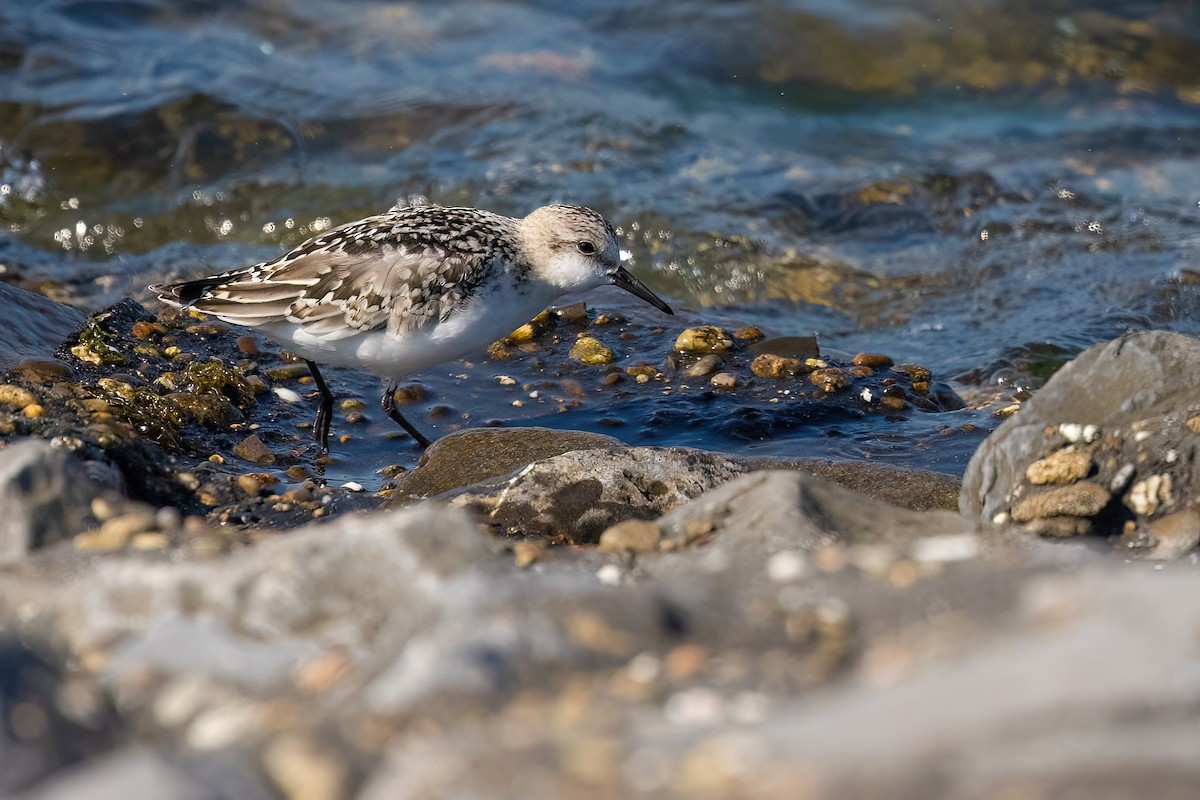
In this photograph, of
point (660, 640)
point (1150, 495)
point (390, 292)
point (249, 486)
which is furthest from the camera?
point (390, 292)

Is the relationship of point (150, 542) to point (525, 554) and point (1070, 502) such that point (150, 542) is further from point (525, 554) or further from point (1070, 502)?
point (1070, 502)

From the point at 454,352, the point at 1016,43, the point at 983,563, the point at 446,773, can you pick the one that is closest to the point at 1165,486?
the point at 983,563

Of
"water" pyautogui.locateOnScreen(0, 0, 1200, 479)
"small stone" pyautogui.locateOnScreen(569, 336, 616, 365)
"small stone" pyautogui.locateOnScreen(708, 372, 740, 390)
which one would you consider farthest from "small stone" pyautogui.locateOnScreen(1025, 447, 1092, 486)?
"small stone" pyautogui.locateOnScreen(569, 336, 616, 365)

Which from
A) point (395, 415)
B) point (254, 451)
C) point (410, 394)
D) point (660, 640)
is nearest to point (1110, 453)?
point (660, 640)

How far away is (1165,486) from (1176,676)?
204 centimetres

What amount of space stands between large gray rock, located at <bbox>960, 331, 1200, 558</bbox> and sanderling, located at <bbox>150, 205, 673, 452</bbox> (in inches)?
94.9

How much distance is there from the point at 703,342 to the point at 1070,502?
3.11m

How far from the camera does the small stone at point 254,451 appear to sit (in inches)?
219

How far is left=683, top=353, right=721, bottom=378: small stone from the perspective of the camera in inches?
257

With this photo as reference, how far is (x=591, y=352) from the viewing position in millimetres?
6836

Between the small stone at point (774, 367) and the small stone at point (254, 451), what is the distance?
249 centimetres

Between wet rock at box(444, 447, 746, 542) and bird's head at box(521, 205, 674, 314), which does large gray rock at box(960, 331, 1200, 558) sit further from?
bird's head at box(521, 205, 674, 314)

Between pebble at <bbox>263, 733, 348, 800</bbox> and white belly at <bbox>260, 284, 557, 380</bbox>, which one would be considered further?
white belly at <bbox>260, 284, 557, 380</bbox>

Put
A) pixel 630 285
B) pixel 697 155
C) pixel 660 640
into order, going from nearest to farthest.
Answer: pixel 660 640 < pixel 630 285 < pixel 697 155
